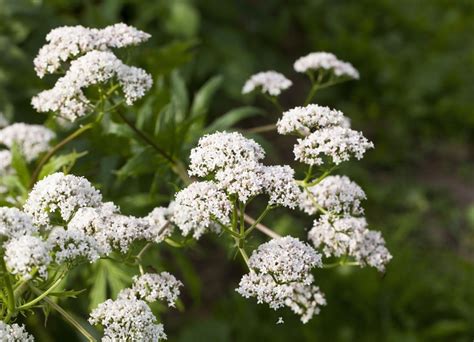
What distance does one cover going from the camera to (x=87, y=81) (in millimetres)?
3512

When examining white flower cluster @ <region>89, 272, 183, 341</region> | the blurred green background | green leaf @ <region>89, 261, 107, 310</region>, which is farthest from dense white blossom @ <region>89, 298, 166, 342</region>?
the blurred green background

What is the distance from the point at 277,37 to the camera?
10.6 meters

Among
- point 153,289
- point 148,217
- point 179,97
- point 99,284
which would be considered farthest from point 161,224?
point 179,97

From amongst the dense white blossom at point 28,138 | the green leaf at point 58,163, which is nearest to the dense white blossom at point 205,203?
the green leaf at point 58,163

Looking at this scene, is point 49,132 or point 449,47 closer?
point 49,132

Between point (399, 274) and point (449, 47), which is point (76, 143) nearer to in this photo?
point (399, 274)

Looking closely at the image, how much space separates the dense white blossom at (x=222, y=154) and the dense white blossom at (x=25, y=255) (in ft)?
2.61

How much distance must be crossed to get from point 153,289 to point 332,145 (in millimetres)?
1034

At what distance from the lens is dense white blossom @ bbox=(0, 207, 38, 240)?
8.63ft

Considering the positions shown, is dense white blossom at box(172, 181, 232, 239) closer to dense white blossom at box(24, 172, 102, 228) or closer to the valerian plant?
the valerian plant

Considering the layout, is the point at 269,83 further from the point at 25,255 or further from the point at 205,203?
the point at 25,255

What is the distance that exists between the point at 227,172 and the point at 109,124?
2004 mm

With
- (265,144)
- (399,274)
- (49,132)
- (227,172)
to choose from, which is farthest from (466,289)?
(227,172)

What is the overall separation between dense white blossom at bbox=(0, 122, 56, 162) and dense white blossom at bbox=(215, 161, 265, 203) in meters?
1.92
